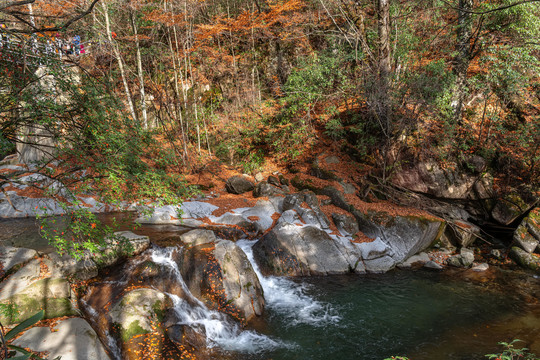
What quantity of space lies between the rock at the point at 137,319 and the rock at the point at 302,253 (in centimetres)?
388

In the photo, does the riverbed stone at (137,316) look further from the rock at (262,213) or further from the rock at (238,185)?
the rock at (238,185)

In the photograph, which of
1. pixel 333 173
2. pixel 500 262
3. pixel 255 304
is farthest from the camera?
pixel 333 173

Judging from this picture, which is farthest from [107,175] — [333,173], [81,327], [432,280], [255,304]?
[333,173]

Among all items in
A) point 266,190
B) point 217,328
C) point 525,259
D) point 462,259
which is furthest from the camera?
point 266,190

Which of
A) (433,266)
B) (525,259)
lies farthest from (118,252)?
(525,259)

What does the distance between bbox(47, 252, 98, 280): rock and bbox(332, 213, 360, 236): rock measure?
846 cm

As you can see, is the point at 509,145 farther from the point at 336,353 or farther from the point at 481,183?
the point at 336,353

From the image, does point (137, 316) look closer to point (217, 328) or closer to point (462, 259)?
point (217, 328)

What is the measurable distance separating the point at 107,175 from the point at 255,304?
17.6 ft

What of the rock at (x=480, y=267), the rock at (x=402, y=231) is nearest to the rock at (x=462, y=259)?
the rock at (x=480, y=267)

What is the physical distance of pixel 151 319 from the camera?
640 centimetres

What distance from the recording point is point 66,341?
5.22m

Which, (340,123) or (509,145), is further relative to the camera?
(340,123)

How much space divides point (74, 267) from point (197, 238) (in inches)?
→ 130
